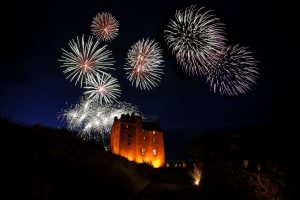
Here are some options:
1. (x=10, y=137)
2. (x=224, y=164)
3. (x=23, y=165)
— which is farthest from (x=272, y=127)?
(x=10, y=137)

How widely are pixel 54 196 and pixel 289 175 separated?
8.47 meters

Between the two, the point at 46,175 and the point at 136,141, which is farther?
the point at 136,141

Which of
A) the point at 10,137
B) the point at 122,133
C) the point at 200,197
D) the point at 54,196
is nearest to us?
the point at 54,196

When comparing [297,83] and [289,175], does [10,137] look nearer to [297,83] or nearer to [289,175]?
[289,175]

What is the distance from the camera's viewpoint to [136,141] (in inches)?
2183

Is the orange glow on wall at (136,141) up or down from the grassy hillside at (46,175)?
up

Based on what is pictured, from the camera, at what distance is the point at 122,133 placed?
54.8 metres

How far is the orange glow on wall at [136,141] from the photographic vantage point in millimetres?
54031

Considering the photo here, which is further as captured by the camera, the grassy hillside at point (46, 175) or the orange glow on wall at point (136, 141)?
the orange glow on wall at point (136, 141)

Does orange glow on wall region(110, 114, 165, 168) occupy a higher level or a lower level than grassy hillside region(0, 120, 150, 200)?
higher

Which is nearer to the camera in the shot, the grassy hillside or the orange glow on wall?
the grassy hillside

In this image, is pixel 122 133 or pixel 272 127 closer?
pixel 272 127

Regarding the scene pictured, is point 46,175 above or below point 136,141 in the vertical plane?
below

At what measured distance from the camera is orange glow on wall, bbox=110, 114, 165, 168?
54031 mm
